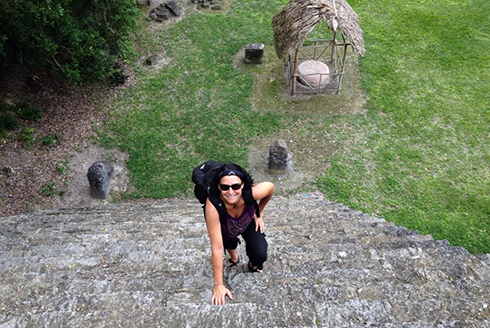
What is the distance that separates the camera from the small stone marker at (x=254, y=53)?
11.3m

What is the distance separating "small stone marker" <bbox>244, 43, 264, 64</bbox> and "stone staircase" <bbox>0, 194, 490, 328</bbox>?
21.0 feet

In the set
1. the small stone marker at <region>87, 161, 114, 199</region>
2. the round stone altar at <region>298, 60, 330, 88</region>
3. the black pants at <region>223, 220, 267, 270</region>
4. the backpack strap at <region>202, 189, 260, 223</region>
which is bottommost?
the small stone marker at <region>87, 161, 114, 199</region>

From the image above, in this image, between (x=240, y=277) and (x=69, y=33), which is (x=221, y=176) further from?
(x=69, y=33)

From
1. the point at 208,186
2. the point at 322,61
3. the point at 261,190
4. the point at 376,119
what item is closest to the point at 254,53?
the point at 322,61

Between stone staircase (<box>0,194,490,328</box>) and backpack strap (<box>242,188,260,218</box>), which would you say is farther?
backpack strap (<box>242,188,260,218</box>)

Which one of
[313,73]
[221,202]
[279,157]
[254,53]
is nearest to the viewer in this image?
[221,202]

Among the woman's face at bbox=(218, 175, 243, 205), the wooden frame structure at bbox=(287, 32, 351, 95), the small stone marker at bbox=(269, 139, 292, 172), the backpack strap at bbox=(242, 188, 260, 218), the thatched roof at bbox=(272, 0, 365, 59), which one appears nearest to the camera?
the woman's face at bbox=(218, 175, 243, 205)

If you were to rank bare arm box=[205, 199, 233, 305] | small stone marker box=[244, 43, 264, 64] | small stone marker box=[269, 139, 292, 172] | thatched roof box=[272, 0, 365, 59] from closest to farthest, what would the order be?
1. bare arm box=[205, 199, 233, 305]
2. small stone marker box=[269, 139, 292, 172]
3. thatched roof box=[272, 0, 365, 59]
4. small stone marker box=[244, 43, 264, 64]

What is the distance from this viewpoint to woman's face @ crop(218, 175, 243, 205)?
3422 mm

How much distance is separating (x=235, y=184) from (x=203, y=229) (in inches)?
95.8

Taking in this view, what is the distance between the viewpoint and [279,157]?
8492mm

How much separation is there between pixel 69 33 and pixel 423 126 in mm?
8502

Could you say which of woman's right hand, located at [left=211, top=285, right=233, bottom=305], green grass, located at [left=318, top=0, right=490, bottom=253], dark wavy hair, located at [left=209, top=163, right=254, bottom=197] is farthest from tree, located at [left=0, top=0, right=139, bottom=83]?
woman's right hand, located at [left=211, top=285, right=233, bottom=305]

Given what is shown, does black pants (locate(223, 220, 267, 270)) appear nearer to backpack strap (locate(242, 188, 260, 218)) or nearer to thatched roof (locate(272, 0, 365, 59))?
backpack strap (locate(242, 188, 260, 218))
